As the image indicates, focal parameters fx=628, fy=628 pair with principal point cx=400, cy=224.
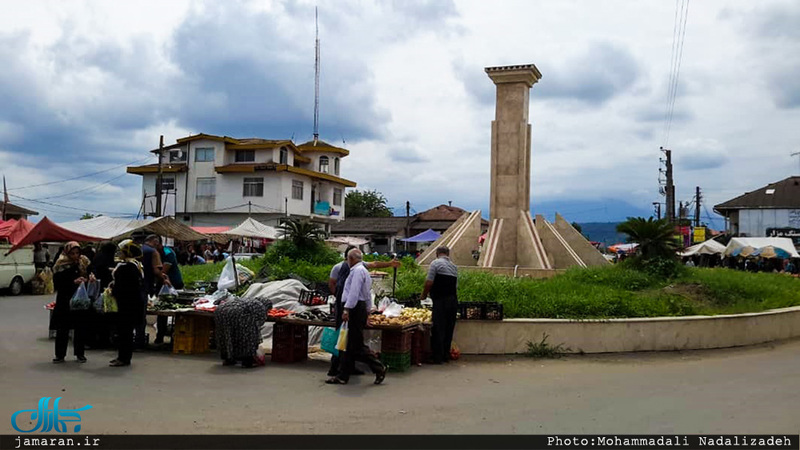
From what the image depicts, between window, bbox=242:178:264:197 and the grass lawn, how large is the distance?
2881cm

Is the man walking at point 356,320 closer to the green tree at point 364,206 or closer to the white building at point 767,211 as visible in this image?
the white building at point 767,211

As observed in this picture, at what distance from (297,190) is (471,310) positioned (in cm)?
3735

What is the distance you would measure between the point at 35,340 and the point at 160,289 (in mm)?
2328

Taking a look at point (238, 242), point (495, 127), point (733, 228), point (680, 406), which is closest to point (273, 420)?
point (680, 406)

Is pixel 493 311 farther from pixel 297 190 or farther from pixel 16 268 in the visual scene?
pixel 297 190

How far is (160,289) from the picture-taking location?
451 inches

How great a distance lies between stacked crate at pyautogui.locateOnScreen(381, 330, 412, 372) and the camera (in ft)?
29.3

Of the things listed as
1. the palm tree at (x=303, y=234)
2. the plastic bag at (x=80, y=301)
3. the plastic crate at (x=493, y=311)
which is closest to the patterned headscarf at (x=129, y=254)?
the plastic bag at (x=80, y=301)

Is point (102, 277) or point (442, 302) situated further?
point (102, 277)

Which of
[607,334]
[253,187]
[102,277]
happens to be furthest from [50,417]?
[253,187]

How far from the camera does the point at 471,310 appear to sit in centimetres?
1052

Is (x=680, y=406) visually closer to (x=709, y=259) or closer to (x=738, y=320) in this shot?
(x=738, y=320)

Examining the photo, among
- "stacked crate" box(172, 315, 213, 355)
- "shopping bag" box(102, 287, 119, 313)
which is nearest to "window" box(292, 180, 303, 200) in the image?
"stacked crate" box(172, 315, 213, 355)

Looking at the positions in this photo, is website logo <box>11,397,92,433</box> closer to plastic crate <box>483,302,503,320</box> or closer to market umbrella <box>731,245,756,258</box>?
plastic crate <box>483,302,503,320</box>
